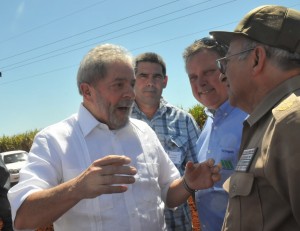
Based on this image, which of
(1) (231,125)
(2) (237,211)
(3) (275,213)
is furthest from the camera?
(1) (231,125)

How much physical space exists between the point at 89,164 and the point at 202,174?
0.83 meters

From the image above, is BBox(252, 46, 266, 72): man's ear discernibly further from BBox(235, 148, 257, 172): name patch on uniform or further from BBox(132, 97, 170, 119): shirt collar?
BBox(132, 97, 170, 119): shirt collar

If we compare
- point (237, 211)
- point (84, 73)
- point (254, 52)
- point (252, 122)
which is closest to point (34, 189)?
point (84, 73)

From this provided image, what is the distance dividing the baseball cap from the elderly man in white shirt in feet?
3.28

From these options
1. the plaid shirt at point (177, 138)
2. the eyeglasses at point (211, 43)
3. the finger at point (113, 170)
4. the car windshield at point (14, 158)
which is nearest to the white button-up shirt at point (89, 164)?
the finger at point (113, 170)

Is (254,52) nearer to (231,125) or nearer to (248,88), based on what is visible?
(248,88)

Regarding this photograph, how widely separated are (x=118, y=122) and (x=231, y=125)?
96cm

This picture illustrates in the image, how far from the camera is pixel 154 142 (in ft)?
9.78

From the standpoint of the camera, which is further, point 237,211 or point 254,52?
point 254,52

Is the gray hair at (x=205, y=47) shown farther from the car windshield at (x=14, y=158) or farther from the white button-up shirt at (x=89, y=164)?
the car windshield at (x=14, y=158)

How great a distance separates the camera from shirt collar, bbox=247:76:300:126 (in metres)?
1.79

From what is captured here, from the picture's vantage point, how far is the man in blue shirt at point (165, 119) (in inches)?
144

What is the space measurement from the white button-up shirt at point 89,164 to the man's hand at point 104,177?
401mm

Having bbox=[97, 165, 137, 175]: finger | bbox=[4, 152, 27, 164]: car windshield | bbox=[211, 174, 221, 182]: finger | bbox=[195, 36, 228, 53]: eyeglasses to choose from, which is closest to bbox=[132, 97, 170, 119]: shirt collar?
bbox=[195, 36, 228, 53]: eyeglasses
